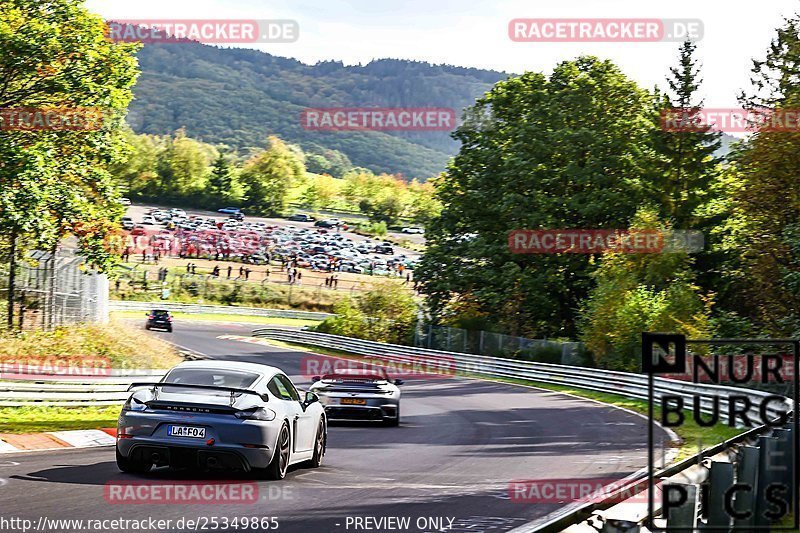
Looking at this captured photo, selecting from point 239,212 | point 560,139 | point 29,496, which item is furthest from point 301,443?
point 239,212

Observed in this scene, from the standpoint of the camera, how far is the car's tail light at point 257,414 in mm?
11453

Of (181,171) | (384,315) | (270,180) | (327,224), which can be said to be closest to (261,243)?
(327,224)

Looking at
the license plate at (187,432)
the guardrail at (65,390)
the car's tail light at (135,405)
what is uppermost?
the car's tail light at (135,405)

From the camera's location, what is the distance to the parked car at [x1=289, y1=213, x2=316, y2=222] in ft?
498

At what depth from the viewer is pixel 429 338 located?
55969mm

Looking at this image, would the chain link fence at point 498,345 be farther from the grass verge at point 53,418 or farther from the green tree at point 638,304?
the grass verge at point 53,418

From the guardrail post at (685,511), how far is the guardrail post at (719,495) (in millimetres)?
898

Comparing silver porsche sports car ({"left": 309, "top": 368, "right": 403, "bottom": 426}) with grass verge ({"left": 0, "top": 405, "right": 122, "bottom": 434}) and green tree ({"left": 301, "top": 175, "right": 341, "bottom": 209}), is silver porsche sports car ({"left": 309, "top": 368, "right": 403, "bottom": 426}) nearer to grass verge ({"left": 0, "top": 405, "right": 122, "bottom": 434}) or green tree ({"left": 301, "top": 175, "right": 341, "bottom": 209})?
grass verge ({"left": 0, "top": 405, "right": 122, "bottom": 434})

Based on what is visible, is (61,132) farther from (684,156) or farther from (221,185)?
(221,185)

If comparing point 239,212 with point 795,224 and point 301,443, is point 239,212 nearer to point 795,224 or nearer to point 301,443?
point 795,224

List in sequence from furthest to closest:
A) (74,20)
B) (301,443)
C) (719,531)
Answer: (74,20), (301,443), (719,531)


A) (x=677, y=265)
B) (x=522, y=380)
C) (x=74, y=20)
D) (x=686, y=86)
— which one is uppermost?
(x=686, y=86)

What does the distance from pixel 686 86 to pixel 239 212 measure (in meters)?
99.8

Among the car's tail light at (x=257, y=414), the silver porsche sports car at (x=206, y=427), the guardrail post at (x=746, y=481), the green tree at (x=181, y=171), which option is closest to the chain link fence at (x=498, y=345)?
the silver porsche sports car at (x=206, y=427)
